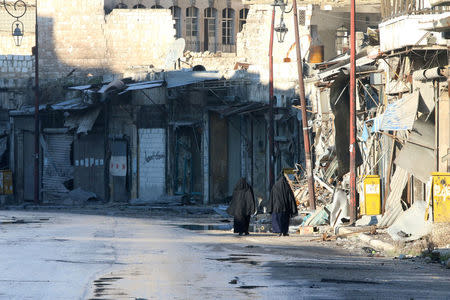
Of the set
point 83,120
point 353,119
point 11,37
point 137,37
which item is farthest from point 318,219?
point 11,37

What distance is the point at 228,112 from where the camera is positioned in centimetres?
3531

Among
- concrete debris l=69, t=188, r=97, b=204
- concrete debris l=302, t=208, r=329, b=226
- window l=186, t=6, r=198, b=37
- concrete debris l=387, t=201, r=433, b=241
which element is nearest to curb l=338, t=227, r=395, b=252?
concrete debris l=387, t=201, r=433, b=241

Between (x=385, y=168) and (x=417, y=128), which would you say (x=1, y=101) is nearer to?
(x=385, y=168)

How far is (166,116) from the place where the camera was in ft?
125

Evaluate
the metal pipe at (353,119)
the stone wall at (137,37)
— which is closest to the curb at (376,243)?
the metal pipe at (353,119)

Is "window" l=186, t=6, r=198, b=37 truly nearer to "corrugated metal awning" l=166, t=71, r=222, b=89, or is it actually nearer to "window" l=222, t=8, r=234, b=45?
"window" l=222, t=8, r=234, b=45

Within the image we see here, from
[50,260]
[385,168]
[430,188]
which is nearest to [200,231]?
[385,168]

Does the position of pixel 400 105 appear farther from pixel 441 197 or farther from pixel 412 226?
pixel 441 197

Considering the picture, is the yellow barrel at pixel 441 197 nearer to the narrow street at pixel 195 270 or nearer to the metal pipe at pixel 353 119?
the narrow street at pixel 195 270

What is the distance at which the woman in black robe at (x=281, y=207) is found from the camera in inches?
864

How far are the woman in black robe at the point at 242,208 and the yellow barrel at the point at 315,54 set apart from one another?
630 inches

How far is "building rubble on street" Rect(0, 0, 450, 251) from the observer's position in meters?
21.0

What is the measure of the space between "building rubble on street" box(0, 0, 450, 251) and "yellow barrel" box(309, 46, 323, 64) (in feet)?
0.19

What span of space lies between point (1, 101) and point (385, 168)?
2190 centimetres
